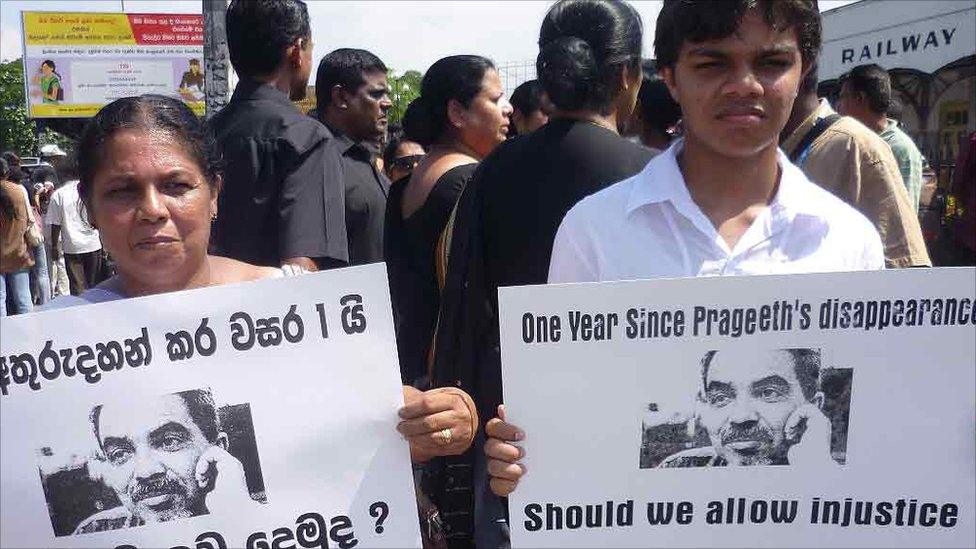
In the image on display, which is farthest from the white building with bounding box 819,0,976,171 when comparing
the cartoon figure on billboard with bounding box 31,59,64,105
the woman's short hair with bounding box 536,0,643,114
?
the cartoon figure on billboard with bounding box 31,59,64,105

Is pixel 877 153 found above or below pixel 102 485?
above

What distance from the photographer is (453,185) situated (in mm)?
3682

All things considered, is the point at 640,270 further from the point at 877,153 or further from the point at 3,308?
the point at 3,308

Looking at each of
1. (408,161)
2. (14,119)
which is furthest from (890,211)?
(14,119)

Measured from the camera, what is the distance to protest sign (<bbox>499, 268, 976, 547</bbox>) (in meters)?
1.75

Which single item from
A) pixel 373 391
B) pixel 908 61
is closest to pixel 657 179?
pixel 373 391

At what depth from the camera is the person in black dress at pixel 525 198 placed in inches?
105

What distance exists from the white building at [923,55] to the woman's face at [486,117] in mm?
11225

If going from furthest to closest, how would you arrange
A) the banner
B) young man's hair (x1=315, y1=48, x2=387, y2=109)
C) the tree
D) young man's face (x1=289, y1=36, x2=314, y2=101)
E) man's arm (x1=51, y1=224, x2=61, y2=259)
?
1. the tree
2. the banner
3. man's arm (x1=51, y1=224, x2=61, y2=259)
4. young man's hair (x1=315, y1=48, x2=387, y2=109)
5. young man's face (x1=289, y1=36, x2=314, y2=101)

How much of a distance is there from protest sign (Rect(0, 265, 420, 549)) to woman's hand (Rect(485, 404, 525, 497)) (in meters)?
0.16

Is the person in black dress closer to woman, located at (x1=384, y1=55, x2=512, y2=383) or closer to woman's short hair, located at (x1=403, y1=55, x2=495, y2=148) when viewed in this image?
woman, located at (x1=384, y1=55, x2=512, y2=383)

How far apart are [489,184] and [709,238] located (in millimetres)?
1013

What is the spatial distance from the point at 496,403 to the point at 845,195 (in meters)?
1.61

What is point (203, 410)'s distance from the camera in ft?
5.63
